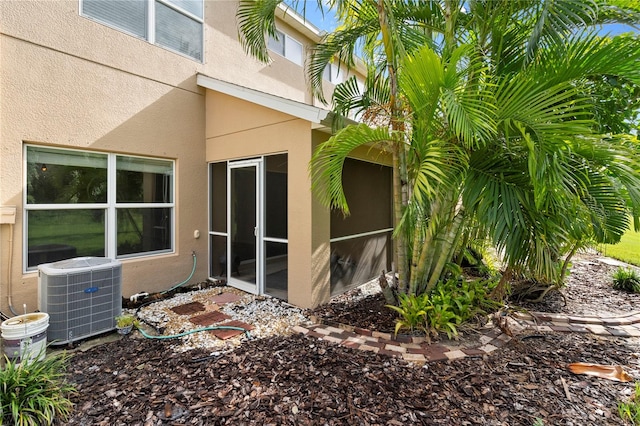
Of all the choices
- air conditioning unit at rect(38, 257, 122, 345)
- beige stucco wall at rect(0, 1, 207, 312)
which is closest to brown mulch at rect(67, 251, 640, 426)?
air conditioning unit at rect(38, 257, 122, 345)

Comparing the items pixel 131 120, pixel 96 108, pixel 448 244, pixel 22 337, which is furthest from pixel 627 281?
pixel 96 108

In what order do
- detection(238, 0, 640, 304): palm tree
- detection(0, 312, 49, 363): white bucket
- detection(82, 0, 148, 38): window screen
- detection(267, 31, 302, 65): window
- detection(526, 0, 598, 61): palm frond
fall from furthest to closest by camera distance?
detection(267, 31, 302, 65): window, detection(82, 0, 148, 38): window screen, detection(0, 312, 49, 363): white bucket, detection(526, 0, 598, 61): palm frond, detection(238, 0, 640, 304): palm tree

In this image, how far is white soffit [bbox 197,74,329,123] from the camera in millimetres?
4250

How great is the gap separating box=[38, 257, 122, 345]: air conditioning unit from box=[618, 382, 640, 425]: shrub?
5.50m

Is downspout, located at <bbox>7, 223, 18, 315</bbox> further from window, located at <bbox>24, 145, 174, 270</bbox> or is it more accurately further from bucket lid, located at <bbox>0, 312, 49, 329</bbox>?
bucket lid, located at <bbox>0, 312, 49, 329</bbox>

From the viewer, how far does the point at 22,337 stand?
311 cm

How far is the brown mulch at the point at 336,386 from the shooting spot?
7.89 ft

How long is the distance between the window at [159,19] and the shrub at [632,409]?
797 cm

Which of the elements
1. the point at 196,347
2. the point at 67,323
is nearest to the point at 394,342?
the point at 196,347

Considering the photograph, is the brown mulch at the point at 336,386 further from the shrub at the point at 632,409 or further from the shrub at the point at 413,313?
the shrub at the point at 413,313

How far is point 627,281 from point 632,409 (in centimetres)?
497

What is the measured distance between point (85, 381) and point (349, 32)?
5.57 meters

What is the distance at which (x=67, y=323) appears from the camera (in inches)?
144

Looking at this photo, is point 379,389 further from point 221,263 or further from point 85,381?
point 221,263
